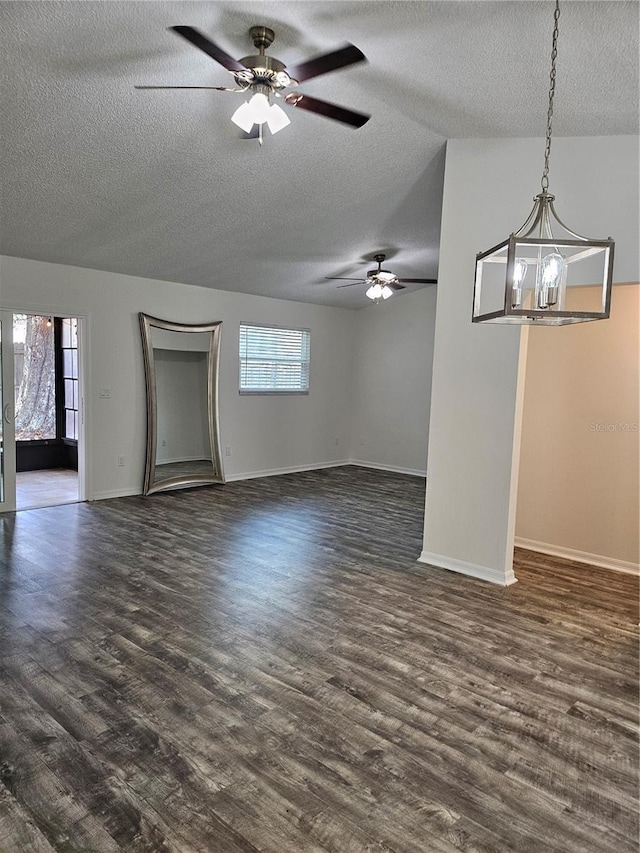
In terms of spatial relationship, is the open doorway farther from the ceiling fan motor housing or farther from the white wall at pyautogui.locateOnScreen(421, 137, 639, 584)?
the ceiling fan motor housing

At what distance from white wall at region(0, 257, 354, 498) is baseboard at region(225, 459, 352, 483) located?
27 mm

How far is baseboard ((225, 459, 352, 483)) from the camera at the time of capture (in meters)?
7.48

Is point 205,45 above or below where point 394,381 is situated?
above

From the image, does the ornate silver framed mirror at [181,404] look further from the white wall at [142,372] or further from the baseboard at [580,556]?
the baseboard at [580,556]

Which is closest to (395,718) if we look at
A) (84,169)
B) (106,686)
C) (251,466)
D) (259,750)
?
(259,750)

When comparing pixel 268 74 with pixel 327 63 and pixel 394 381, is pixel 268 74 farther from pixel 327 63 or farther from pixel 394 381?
pixel 394 381

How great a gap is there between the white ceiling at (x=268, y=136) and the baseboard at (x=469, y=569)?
300cm

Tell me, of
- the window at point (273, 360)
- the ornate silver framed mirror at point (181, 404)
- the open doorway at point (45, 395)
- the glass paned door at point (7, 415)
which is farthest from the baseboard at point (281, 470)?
the glass paned door at point (7, 415)

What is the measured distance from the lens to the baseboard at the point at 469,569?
3.97m

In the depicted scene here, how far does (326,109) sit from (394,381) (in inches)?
238

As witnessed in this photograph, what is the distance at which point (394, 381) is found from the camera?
339 inches

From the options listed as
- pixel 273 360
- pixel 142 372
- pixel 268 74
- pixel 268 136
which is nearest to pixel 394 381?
pixel 273 360

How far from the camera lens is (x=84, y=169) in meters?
3.94

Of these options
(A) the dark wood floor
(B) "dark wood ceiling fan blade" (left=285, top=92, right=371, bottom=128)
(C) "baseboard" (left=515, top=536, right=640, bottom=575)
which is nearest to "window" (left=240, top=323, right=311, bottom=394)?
(A) the dark wood floor
